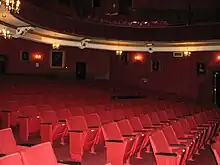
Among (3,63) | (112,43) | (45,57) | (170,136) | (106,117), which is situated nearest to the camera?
(170,136)

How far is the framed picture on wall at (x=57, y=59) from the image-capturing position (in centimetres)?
1415

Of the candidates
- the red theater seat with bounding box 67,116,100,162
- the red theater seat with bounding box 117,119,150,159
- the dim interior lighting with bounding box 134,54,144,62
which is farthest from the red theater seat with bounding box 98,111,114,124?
the dim interior lighting with bounding box 134,54,144,62

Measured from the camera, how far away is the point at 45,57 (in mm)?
13906

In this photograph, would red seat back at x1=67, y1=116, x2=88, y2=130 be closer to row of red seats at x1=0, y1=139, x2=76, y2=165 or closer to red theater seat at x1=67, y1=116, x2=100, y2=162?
red theater seat at x1=67, y1=116, x2=100, y2=162

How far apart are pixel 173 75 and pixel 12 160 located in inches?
505

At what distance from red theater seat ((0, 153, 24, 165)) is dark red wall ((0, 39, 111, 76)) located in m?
9.96

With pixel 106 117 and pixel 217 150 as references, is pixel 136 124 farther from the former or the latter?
pixel 217 150

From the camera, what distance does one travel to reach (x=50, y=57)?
14.1 meters

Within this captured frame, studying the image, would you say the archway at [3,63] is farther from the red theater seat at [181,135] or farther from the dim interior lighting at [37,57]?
the red theater seat at [181,135]

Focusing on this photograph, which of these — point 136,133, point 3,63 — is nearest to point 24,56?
point 3,63

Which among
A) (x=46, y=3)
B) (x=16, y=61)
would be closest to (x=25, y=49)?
(x=16, y=61)

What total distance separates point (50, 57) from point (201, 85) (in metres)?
6.30

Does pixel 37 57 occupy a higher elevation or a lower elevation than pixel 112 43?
lower

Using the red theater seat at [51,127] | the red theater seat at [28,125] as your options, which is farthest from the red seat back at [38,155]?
the red theater seat at [28,125]
